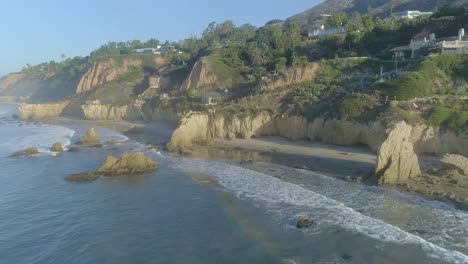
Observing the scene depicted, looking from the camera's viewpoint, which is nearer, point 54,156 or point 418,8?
point 54,156

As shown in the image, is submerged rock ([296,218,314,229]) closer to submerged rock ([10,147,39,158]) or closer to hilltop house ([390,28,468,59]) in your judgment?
submerged rock ([10,147,39,158])

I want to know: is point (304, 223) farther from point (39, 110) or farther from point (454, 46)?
point (39, 110)

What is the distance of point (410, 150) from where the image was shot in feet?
97.8

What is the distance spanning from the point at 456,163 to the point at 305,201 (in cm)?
1080

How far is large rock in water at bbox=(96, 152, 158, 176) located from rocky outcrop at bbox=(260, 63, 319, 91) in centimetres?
2273

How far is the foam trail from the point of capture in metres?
20.3

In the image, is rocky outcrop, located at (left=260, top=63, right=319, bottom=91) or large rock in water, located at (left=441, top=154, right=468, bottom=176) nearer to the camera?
large rock in water, located at (left=441, top=154, right=468, bottom=176)

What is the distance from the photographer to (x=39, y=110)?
3863 inches

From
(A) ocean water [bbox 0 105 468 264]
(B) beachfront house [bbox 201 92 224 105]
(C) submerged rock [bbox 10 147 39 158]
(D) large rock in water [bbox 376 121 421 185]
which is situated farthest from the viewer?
(B) beachfront house [bbox 201 92 224 105]

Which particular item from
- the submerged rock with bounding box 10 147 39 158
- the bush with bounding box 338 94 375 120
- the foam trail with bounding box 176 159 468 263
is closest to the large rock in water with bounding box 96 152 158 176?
the foam trail with bounding box 176 159 468 263

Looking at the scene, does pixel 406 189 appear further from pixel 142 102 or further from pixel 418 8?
pixel 418 8

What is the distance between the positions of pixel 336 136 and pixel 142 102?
4611cm

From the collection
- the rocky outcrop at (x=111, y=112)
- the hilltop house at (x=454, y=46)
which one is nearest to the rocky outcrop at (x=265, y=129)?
the hilltop house at (x=454, y=46)

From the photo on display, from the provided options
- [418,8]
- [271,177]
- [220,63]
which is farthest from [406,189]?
[418,8]
